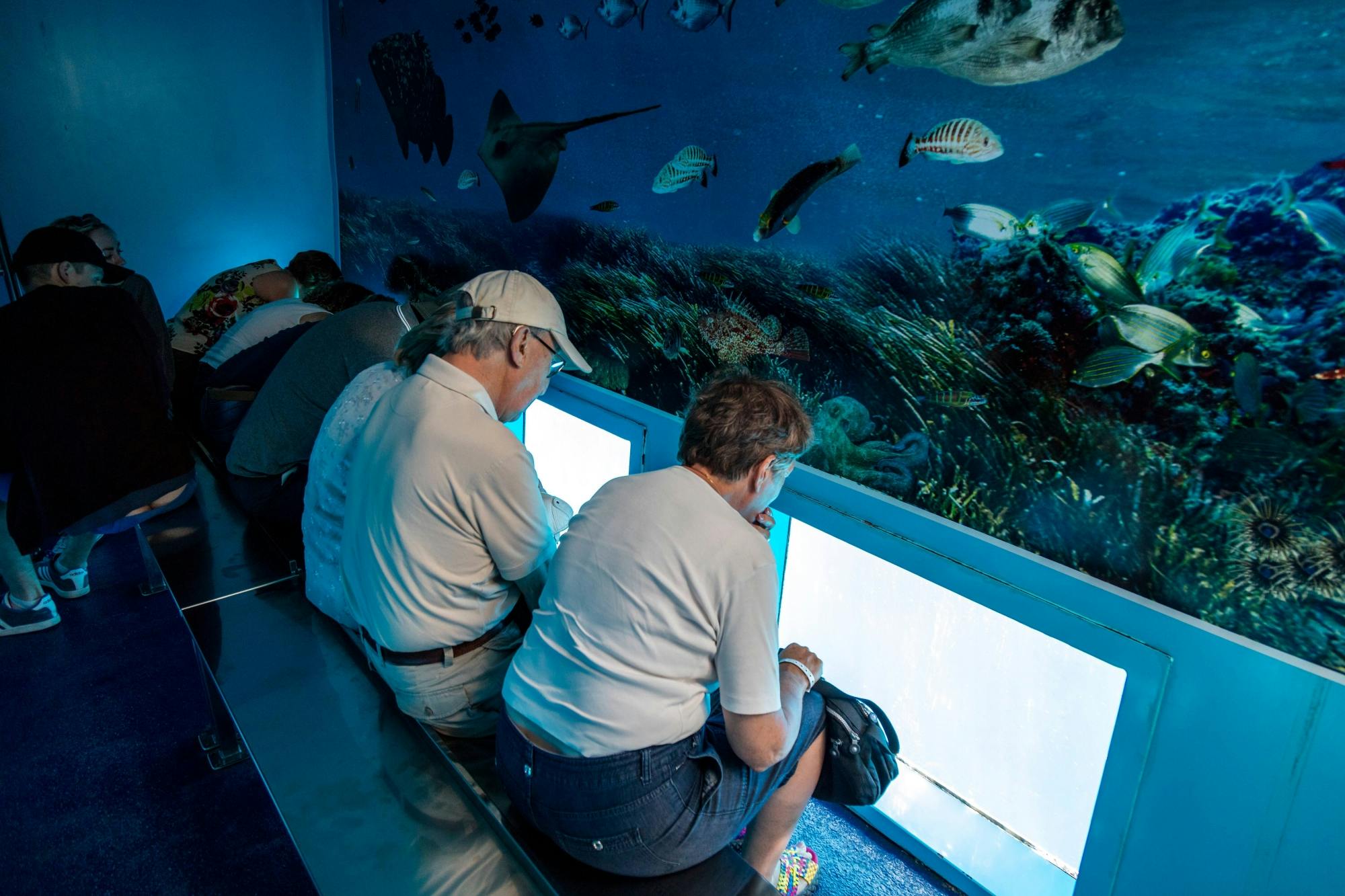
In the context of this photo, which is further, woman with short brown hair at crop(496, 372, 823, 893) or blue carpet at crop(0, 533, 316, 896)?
blue carpet at crop(0, 533, 316, 896)

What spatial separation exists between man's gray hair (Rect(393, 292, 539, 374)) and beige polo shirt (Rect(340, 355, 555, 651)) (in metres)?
0.07

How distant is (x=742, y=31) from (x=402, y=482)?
1564mm

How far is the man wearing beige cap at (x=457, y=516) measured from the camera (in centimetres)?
154

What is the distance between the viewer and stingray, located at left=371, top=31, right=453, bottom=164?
3725 millimetres

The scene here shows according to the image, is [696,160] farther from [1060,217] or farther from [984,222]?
[1060,217]

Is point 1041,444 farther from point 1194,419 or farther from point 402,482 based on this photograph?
point 402,482

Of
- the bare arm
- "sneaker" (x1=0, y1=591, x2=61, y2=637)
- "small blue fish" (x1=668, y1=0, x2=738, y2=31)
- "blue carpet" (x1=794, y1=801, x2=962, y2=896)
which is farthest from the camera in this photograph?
"sneaker" (x1=0, y1=591, x2=61, y2=637)

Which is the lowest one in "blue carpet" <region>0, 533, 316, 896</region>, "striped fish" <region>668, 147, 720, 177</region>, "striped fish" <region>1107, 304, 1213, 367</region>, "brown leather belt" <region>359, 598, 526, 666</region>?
"blue carpet" <region>0, 533, 316, 896</region>

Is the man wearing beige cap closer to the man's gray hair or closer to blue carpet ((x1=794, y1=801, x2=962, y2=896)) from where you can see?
the man's gray hair

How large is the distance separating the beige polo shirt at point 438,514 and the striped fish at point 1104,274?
116cm

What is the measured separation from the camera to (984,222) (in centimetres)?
169

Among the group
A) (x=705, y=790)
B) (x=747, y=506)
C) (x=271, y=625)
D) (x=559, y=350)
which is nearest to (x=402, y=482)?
(x=559, y=350)

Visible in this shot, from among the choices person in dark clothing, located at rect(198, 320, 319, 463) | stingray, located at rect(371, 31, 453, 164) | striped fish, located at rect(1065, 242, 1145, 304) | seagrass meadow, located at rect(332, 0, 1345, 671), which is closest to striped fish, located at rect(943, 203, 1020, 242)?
seagrass meadow, located at rect(332, 0, 1345, 671)

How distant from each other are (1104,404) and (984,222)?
0.46 m
